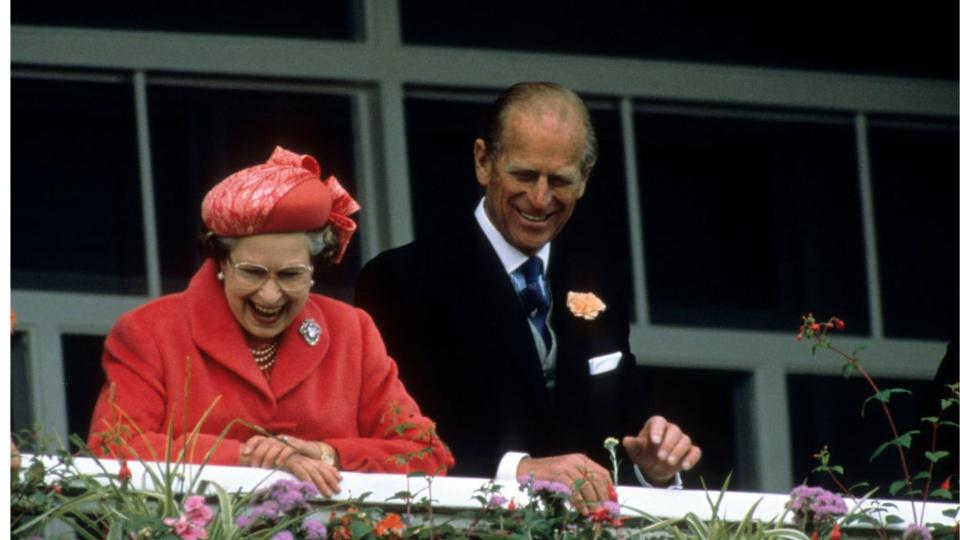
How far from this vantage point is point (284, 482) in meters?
7.00

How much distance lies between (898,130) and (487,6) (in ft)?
4.07

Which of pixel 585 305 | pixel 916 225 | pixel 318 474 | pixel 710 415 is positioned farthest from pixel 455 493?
pixel 916 225

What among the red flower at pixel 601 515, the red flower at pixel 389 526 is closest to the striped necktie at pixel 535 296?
the red flower at pixel 601 515

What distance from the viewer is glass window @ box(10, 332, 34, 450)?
9453 millimetres

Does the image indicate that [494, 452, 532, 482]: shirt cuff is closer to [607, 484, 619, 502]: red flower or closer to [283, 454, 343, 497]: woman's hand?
[607, 484, 619, 502]: red flower

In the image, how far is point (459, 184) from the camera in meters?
10.1

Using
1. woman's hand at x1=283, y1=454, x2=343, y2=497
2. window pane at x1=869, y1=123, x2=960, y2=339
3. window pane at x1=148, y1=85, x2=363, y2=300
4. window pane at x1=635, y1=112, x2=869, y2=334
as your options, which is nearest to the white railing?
woman's hand at x1=283, y1=454, x2=343, y2=497

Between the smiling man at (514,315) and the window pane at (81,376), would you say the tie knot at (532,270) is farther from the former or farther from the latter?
the window pane at (81,376)

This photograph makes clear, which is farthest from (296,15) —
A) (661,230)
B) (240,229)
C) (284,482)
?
(284,482)

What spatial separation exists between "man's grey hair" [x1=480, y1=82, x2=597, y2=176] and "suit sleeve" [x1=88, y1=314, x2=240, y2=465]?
3.20 ft

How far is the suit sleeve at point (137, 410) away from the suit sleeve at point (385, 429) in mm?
258

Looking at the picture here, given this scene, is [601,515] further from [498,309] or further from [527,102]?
[527,102]

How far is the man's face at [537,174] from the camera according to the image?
7.96 metres

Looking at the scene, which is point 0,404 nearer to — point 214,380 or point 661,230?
point 214,380
